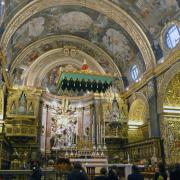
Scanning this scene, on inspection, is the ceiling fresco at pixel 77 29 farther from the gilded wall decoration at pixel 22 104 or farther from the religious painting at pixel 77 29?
the gilded wall decoration at pixel 22 104

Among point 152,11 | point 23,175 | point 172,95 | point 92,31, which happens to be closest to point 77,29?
point 92,31

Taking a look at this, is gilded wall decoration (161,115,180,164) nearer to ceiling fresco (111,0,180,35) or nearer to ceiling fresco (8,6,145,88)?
ceiling fresco (8,6,145,88)

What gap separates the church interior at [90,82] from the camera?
579 inches

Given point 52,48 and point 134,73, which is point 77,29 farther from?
point 134,73

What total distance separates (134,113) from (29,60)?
9058 millimetres

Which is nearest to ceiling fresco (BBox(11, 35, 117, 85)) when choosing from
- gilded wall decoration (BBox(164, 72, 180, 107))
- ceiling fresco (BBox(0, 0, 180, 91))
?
ceiling fresco (BBox(0, 0, 180, 91))

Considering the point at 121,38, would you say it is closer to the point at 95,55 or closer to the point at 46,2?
the point at 95,55

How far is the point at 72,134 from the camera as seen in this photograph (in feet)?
68.0

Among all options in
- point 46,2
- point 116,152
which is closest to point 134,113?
point 116,152

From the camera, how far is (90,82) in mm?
12820

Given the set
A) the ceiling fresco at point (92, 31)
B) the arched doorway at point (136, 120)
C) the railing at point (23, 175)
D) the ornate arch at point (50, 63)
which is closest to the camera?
the railing at point (23, 175)

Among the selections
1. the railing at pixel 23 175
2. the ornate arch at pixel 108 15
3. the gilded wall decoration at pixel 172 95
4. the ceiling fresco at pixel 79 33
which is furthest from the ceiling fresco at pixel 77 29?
the railing at pixel 23 175

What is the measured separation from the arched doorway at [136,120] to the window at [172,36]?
5001mm

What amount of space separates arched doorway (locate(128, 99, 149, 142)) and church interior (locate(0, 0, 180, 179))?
7cm
